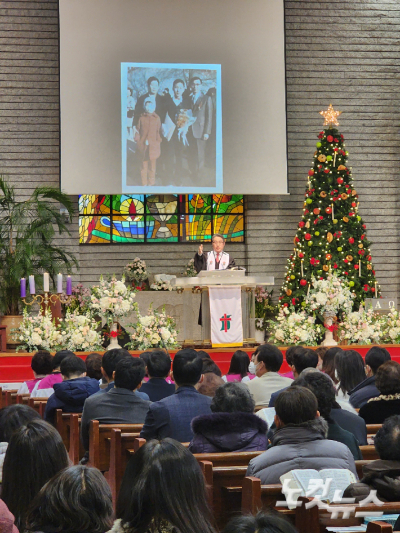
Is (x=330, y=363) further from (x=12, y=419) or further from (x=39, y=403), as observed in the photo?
(x=12, y=419)

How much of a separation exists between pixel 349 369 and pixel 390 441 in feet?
8.66

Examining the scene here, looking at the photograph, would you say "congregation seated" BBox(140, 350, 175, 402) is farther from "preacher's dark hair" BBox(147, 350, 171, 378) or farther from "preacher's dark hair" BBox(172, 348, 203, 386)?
"preacher's dark hair" BBox(172, 348, 203, 386)

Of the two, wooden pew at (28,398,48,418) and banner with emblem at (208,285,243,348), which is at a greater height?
banner with emblem at (208,285,243,348)

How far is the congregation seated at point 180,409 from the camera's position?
3.89 meters

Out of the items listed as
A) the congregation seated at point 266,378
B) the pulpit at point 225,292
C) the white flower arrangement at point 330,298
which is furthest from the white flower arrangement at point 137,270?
the congregation seated at point 266,378

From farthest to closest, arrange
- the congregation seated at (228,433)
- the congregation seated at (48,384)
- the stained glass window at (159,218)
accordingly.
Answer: the stained glass window at (159,218) < the congregation seated at (48,384) < the congregation seated at (228,433)

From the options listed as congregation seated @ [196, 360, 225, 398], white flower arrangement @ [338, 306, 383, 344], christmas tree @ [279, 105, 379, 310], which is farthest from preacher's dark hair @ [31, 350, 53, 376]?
christmas tree @ [279, 105, 379, 310]

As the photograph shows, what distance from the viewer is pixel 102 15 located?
502 inches

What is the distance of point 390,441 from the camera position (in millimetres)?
2596

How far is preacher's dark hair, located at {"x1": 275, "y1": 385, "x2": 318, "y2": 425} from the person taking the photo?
3.03 metres

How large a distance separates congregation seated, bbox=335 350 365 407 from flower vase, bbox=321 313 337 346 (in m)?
4.58

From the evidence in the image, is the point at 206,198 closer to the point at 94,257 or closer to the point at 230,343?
the point at 94,257

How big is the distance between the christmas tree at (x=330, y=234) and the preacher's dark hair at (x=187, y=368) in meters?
7.86

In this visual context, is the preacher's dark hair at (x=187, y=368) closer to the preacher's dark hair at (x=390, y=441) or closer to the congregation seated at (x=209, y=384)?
the congregation seated at (x=209, y=384)
